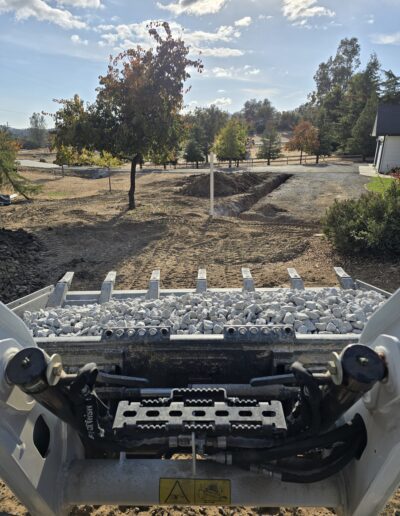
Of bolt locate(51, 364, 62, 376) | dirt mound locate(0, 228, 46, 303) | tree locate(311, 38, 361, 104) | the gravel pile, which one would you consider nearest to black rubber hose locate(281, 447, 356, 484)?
bolt locate(51, 364, 62, 376)

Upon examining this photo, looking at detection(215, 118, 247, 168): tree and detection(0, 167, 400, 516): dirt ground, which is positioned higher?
detection(215, 118, 247, 168): tree

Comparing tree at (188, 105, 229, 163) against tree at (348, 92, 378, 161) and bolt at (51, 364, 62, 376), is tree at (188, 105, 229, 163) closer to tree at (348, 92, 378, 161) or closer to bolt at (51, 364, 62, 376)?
tree at (348, 92, 378, 161)

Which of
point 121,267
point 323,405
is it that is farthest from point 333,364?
point 121,267

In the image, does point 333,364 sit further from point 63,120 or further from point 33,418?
point 63,120

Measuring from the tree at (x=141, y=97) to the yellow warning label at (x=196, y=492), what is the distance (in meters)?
11.5

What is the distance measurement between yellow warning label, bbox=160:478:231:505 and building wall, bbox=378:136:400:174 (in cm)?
3223

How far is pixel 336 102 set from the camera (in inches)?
2338

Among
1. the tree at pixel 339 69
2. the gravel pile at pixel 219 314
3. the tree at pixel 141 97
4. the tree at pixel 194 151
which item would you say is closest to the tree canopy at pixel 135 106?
the tree at pixel 141 97

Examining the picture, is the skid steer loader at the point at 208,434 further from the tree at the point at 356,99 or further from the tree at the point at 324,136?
the tree at the point at 356,99

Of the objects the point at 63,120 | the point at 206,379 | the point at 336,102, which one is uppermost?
the point at 336,102

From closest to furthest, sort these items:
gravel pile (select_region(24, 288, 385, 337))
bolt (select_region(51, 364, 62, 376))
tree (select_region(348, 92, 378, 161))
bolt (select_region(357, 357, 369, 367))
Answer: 1. bolt (select_region(357, 357, 369, 367))
2. bolt (select_region(51, 364, 62, 376))
3. gravel pile (select_region(24, 288, 385, 337))
4. tree (select_region(348, 92, 378, 161))

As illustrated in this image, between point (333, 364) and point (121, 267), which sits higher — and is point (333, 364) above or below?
above

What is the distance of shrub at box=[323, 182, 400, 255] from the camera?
7.54 meters

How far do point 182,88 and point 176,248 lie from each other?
6.45 metres
